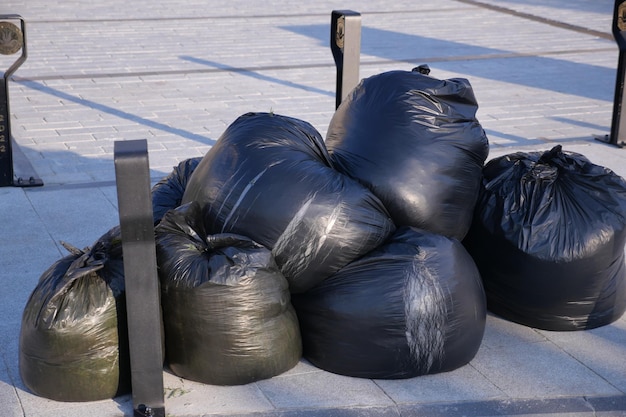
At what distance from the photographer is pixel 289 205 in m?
3.85

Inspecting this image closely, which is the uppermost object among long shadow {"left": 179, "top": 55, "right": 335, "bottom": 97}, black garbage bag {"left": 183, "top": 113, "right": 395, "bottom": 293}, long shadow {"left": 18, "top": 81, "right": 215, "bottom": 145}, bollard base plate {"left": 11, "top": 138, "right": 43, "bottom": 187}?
black garbage bag {"left": 183, "top": 113, "right": 395, "bottom": 293}

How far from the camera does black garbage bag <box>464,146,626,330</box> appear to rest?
4.30 meters

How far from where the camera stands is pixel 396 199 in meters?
4.16

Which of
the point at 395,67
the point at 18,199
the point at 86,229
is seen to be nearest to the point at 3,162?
the point at 18,199

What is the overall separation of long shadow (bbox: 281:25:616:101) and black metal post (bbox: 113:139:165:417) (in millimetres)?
7136

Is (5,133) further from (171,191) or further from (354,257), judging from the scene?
(354,257)

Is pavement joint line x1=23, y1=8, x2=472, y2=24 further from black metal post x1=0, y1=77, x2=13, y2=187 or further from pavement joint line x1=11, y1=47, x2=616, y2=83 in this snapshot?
black metal post x1=0, y1=77, x2=13, y2=187

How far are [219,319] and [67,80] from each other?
268 inches

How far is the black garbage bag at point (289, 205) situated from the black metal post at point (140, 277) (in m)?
0.53

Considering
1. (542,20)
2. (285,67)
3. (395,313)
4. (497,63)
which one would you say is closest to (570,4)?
(542,20)

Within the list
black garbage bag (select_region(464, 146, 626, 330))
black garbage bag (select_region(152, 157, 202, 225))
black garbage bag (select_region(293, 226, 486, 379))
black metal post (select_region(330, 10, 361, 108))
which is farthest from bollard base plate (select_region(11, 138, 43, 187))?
black garbage bag (select_region(464, 146, 626, 330))

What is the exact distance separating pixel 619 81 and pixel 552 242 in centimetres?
399

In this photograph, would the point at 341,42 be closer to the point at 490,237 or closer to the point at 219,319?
the point at 490,237

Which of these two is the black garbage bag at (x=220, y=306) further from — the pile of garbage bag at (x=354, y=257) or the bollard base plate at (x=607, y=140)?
the bollard base plate at (x=607, y=140)
